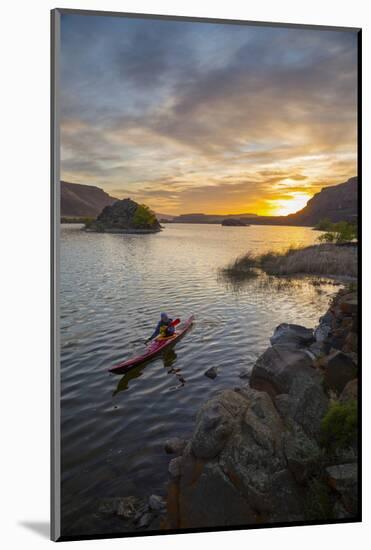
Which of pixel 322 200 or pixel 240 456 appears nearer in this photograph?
pixel 240 456

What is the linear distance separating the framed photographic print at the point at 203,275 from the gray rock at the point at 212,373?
0.01 meters

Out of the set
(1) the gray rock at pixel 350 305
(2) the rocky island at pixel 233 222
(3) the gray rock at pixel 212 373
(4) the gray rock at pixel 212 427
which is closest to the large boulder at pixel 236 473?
(4) the gray rock at pixel 212 427

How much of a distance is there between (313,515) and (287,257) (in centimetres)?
190

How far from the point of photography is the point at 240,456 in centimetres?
425

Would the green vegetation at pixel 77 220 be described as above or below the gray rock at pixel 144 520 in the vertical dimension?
above

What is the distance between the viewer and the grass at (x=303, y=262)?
466 centimetres

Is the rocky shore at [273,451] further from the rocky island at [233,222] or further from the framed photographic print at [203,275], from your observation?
the rocky island at [233,222]

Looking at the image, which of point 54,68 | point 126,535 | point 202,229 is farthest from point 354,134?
point 126,535

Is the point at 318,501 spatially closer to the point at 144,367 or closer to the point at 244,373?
the point at 244,373

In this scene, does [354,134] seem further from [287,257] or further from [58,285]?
[58,285]

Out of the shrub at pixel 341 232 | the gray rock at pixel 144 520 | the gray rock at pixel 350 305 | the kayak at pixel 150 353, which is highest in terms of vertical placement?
the shrub at pixel 341 232

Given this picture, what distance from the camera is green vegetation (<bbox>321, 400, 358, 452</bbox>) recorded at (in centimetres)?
440

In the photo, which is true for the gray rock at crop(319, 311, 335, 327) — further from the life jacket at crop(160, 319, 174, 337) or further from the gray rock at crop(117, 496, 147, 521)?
the gray rock at crop(117, 496, 147, 521)

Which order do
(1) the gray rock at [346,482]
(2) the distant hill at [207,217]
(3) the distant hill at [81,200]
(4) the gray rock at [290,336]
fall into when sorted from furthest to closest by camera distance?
(2) the distant hill at [207,217] → (4) the gray rock at [290,336] → (1) the gray rock at [346,482] → (3) the distant hill at [81,200]
